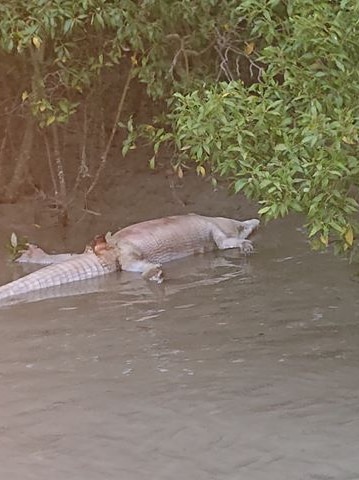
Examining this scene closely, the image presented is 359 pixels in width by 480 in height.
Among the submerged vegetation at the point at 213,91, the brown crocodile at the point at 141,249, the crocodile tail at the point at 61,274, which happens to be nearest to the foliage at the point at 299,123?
the submerged vegetation at the point at 213,91

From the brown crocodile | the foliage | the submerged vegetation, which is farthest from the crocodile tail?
the foliage

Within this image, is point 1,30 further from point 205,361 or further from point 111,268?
point 205,361

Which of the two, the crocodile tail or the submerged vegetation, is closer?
the submerged vegetation

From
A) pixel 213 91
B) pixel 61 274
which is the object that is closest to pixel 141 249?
pixel 61 274

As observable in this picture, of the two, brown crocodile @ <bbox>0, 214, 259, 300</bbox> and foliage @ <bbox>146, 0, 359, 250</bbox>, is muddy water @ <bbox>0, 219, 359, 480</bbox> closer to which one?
brown crocodile @ <bbox>0, 214, 259, 300</bbox>

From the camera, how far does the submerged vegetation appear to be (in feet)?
15.0

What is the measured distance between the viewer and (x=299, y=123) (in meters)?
4.60

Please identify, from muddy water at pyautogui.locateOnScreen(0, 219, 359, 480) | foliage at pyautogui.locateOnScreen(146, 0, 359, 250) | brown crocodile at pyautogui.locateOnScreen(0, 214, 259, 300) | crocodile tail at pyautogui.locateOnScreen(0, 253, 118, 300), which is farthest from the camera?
brown crocodile at pyautogui.locateOnScreen(0, 214, 259, 300)

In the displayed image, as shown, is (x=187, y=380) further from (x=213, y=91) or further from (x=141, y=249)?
(x=141, y=249)

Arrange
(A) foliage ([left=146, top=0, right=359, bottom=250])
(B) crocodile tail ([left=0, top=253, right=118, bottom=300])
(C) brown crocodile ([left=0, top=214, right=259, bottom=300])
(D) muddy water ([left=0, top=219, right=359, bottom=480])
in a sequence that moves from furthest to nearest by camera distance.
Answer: (C) brown crocodile ([left=0, top=214, right=259, bottom=300]) < (B) crocodile tail ([left=0, top=253, right=118, bottom=300]) < (A) foliage ([left=146, top=0, right=359, bottom=250]) < (D) muddy water ([left=0, top=219, right=359, bottom=480])

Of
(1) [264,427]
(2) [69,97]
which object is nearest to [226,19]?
(2) [69,97]

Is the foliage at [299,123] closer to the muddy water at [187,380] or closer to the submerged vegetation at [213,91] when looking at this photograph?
the submerged vegetation at [213,91]

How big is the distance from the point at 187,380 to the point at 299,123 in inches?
51.6

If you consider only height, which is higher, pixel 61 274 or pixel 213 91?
pixel 213 91
